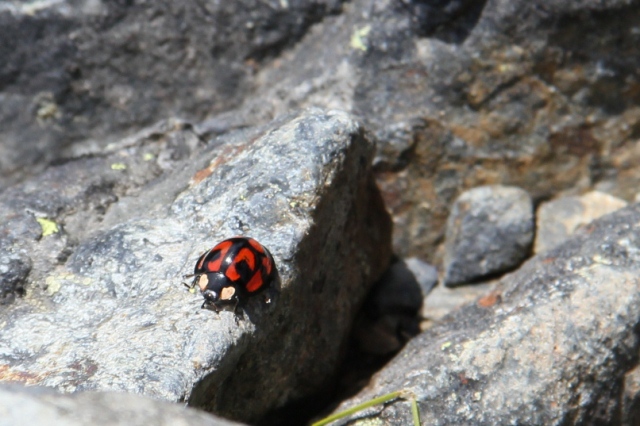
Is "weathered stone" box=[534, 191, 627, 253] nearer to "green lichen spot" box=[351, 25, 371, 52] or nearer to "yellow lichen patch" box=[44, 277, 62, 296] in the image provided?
"green lichen spot" box=[351, 25, 371, 52]

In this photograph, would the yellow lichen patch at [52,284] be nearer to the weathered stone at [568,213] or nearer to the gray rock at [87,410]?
the gray rock at [87,410]

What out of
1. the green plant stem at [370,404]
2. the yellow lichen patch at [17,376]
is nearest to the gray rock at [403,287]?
the green plant stem at [370,404]

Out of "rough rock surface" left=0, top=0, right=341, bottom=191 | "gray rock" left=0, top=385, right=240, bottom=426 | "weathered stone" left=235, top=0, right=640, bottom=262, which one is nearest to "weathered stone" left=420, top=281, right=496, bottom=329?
"weathered stone" left=235, top=0, right=640, bottom=262

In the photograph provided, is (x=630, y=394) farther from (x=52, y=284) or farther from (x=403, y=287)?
(x=52, y=284)

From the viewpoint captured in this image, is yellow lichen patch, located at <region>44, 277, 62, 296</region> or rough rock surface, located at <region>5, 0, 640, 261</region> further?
rough rock surface, located at <region>5, 0, 640, 261</region>

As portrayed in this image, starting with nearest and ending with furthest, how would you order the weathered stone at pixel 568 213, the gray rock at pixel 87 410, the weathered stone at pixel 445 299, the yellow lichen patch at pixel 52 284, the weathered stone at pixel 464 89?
the gray rock at pixel 87 410 < the yellow lichen patch at pixel 52 284 < the weathered stone at pixel 445 299 < the weathered stone at pixel 464 89 < the weathered stone at pixel 568 213

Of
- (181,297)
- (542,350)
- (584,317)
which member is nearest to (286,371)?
(181,297)

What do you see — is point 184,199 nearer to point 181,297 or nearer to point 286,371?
point 181,297
